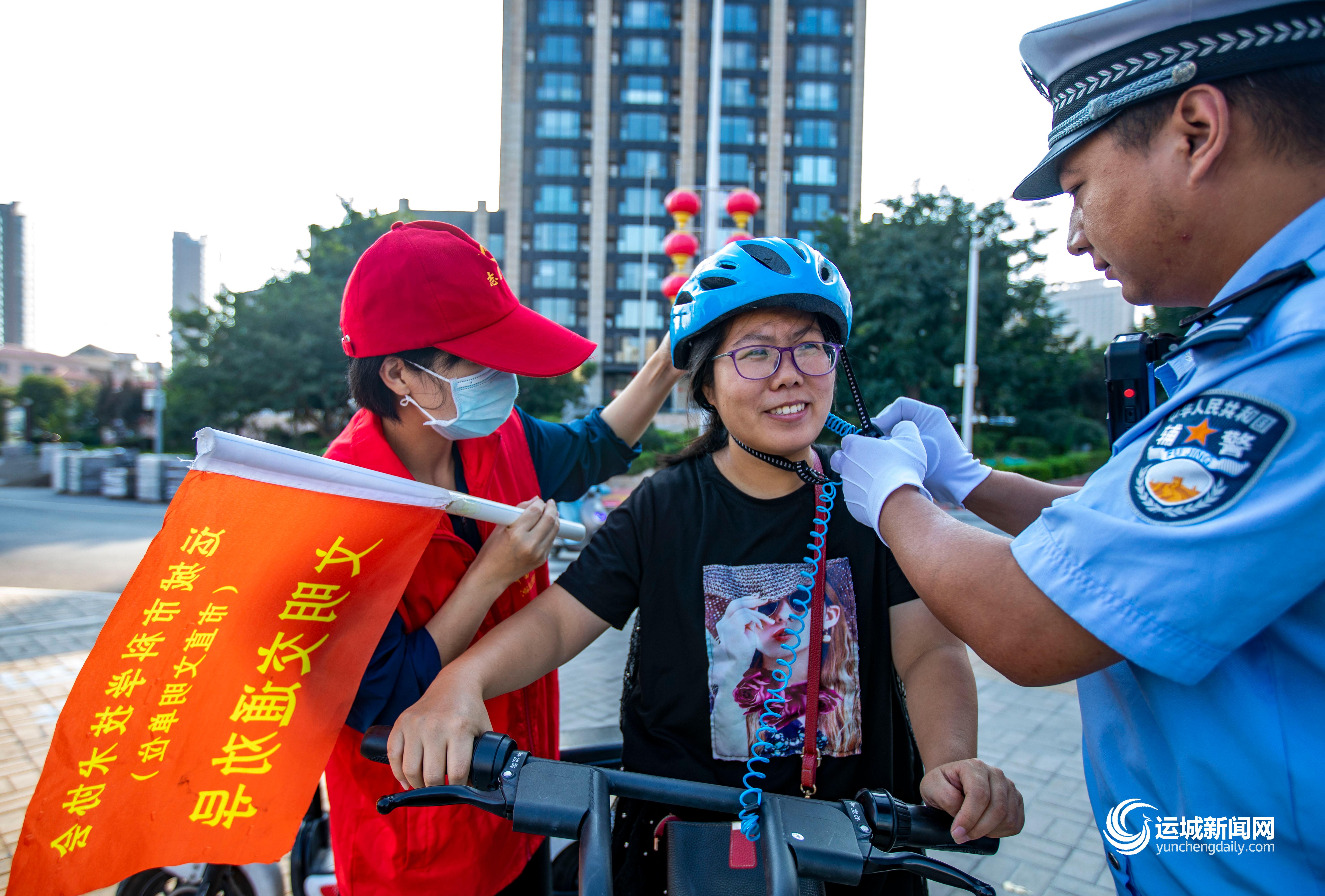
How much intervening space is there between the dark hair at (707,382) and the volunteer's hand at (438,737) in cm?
89

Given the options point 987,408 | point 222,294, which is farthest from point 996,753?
point 222,294

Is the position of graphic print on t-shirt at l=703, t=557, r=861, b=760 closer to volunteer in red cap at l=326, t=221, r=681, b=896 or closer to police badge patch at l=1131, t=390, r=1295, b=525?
volunteer in red cap at l=326, t=221, r=681, b=896

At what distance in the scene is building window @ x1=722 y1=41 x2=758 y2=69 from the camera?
57.4m

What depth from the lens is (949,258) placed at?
26.5 metres

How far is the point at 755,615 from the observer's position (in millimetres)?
1810

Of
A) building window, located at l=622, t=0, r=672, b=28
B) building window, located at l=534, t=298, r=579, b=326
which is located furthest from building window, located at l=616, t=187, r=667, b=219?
building window, located at l=622, t=0, r=672, b=28

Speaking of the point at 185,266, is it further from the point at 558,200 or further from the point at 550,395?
the point at 550,395

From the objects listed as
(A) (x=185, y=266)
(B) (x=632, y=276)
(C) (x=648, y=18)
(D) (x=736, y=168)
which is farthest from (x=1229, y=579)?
(A) (x=185, y=266)

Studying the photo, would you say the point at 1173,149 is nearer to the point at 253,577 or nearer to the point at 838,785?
the point at 838,785

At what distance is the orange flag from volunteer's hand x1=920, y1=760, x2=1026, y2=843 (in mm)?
1216

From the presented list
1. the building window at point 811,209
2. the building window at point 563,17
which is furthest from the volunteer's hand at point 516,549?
the building window at point 563,17

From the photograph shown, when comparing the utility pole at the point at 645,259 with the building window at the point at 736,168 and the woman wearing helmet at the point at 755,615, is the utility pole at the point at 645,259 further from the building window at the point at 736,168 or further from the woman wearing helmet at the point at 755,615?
the woman wearing helmet at the point at 755,615

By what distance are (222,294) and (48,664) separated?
25761 millimetres
